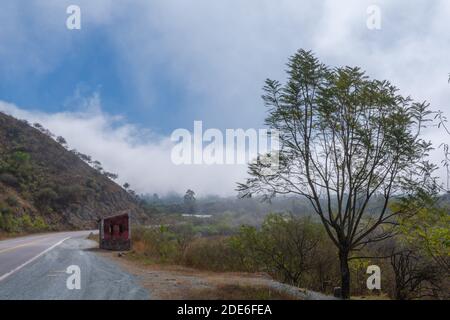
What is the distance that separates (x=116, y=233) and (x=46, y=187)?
136ft

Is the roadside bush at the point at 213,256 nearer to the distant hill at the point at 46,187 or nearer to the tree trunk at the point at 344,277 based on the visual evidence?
the tree trunk at the point at 344,277

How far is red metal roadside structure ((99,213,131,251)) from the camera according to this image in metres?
22.3

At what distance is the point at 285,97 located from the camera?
49.6 ft

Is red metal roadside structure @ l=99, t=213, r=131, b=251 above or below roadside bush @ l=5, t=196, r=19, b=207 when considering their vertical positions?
below

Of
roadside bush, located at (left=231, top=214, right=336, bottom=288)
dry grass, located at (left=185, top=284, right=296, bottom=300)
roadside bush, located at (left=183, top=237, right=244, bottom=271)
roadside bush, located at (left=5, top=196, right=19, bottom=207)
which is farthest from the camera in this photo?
roadside bush, located at (left=5, top=196, right=19, bottom=207)

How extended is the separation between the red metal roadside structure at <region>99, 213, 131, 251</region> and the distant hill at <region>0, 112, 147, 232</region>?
2074cm

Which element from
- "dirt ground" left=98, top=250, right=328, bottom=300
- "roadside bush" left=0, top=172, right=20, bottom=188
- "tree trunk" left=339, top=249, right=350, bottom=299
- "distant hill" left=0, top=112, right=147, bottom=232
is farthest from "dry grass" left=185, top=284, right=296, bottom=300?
"roadside bush" left=0, top=172, right=20, bottom=188

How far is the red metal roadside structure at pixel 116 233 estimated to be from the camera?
22.3 meters

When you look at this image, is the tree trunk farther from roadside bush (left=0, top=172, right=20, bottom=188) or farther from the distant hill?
roadside bush (left=0, top=172, right=20, bottom=188)

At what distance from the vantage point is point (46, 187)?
2343 inches

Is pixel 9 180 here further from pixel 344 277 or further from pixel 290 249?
A: pixel 344 277

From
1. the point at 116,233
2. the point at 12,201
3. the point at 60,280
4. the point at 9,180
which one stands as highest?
the point at 9,180

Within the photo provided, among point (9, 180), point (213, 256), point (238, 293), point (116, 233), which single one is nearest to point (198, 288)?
point (238, 293)
